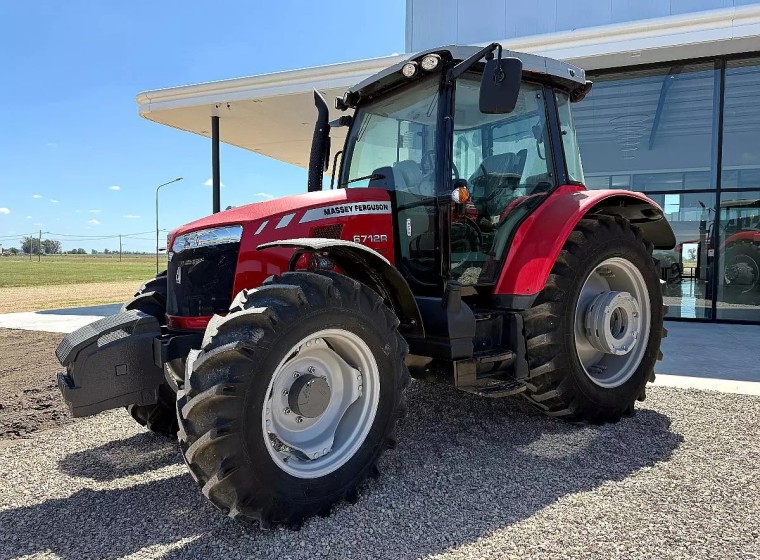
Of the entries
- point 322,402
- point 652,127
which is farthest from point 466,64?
point 652,127

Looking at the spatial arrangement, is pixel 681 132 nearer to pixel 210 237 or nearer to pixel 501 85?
pixel 501 85

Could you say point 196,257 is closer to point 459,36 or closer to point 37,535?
point 37,535

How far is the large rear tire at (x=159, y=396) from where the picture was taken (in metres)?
3.36

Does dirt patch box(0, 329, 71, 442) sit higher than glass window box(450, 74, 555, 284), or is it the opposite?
glass window box(450, 74, 555, 284)

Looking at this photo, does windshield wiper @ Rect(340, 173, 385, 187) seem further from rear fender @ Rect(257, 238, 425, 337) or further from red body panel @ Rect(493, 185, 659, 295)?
red body panel @ Rect(493, 185, 659, 295)

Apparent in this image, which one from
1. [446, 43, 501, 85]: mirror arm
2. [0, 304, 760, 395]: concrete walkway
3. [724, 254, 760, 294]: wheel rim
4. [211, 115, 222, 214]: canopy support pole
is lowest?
[0, 304, 760, 395]: concrete walkway

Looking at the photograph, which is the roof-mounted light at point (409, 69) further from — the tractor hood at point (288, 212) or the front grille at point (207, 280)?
the front grille at point (207, 280)

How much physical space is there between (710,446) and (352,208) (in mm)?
2585

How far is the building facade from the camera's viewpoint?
8711mm

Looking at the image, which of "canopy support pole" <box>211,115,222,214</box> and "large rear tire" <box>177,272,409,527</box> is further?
"canopy support pole" <box>211,115,222,214</box>

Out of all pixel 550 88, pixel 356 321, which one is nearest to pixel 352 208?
pixel 356 321

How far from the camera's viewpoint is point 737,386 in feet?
16.3

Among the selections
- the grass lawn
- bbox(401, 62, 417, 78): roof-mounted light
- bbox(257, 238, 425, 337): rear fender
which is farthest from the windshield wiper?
the grass lawn

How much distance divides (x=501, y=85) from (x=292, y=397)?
190 centimetres
